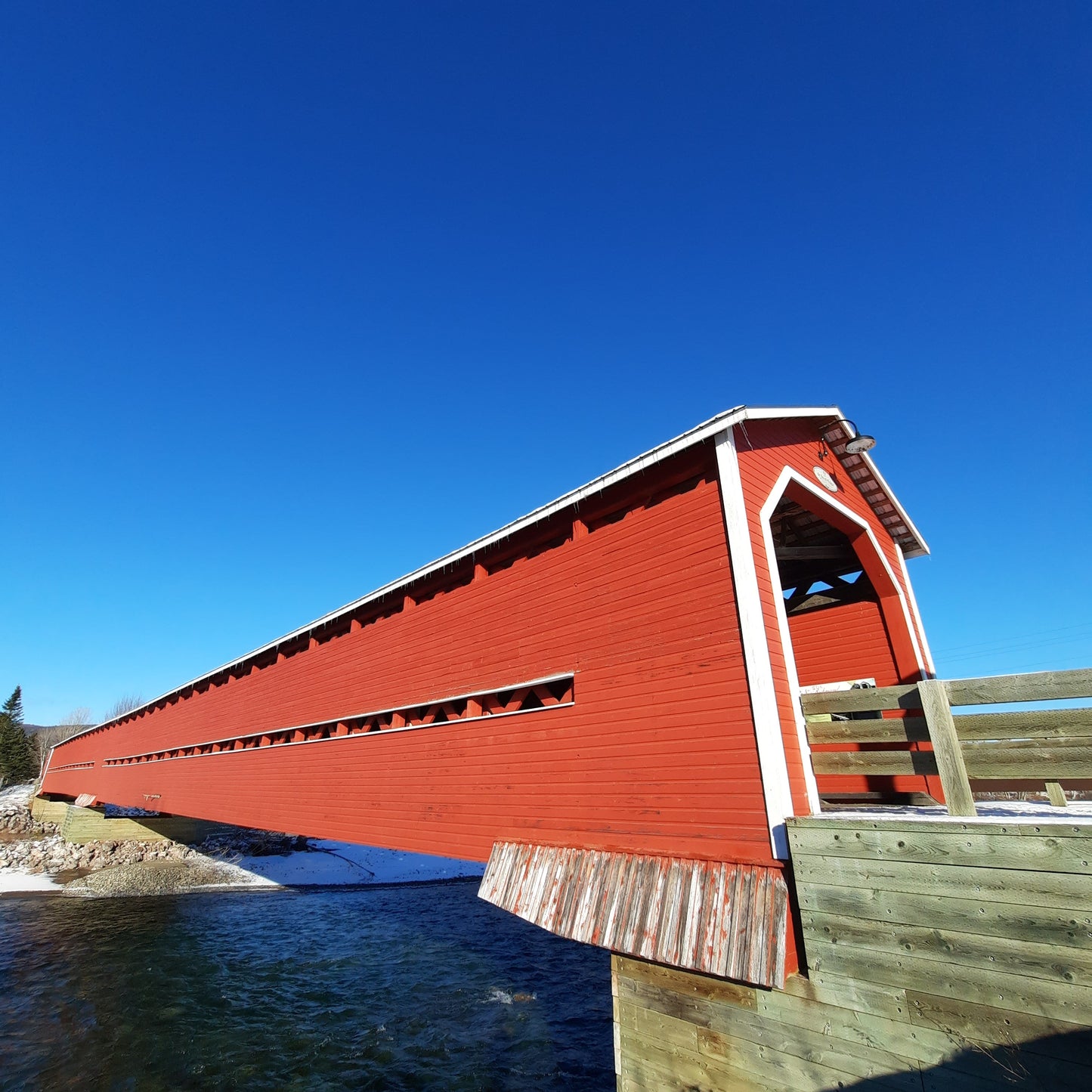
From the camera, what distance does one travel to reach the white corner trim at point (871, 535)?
24.8 feet

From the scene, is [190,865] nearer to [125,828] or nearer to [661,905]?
[125,828]

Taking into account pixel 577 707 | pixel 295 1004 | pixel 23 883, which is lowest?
pixel 295 1004

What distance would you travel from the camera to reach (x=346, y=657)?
12.2 metres

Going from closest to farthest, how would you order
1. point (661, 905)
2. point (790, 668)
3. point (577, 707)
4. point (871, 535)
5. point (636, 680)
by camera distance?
point (661, 905) → point (790, 668) → point (636, 680) → point (577, 707) → point (871, 535)

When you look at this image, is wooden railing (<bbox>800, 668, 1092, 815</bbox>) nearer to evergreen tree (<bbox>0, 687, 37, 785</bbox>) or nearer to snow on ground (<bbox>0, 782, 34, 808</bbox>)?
snow on ground (<bbox>0, 782, 34, 808</bbox>)

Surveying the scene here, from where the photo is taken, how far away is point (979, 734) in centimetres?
472

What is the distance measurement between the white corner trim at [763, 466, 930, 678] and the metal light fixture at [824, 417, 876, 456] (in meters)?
0.75

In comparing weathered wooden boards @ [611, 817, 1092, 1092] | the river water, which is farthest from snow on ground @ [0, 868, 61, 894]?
weathered wooden boards @ [611, 817, 1092, 1092]

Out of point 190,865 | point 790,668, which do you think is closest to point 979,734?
point 790,668

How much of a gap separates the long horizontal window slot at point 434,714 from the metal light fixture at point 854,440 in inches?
205

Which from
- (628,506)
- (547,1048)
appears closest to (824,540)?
(628,506)

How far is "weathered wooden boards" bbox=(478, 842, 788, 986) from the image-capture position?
16.0ft

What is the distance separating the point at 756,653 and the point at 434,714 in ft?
18.8

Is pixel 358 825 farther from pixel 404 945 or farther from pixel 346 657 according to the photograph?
A: pixel 404 945
